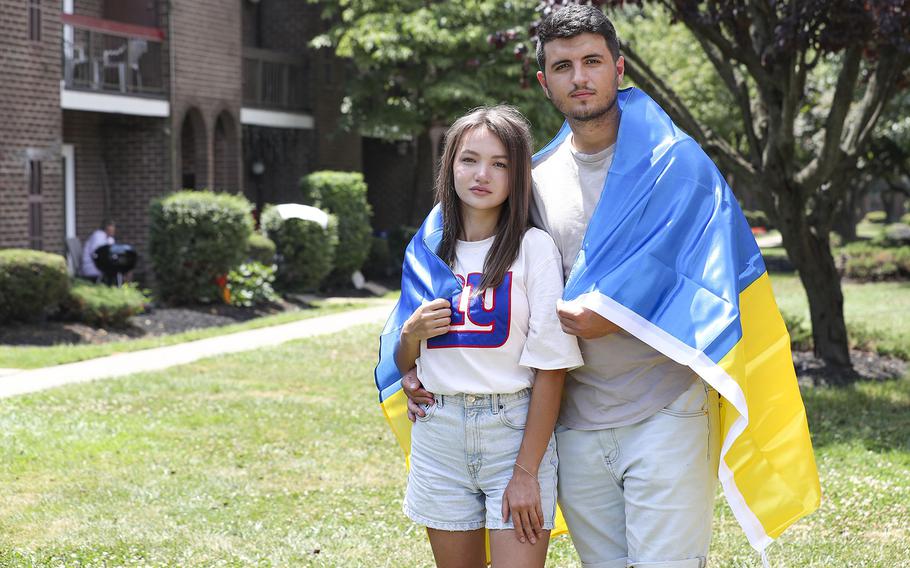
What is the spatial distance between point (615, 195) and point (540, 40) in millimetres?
519

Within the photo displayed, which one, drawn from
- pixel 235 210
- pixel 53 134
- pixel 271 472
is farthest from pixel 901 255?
pixel 271 472

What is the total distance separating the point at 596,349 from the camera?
301cm

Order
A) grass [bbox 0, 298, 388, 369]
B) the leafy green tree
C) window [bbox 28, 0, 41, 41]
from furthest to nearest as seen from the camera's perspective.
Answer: window [bbox 28, 0, 41, 41] < grass [bbox 0, 298, 388, 369] < the leafy green tree

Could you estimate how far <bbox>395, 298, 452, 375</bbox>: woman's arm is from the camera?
9.88 ft

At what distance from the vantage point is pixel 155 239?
16.0 meters

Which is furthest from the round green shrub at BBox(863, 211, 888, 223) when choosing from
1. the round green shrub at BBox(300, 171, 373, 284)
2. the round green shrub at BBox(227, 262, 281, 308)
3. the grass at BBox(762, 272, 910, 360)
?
the round green shrub at BBox(227, 262, 281, 308)

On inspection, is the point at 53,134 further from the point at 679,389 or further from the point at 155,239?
the point at 679,389

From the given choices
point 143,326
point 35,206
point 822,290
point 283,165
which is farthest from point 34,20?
point 822,290

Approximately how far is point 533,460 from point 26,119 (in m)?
13.6

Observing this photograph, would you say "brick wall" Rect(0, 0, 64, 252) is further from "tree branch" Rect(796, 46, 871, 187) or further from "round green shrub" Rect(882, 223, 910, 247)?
"round green shrub" Rect(882, 223, 910, 247)

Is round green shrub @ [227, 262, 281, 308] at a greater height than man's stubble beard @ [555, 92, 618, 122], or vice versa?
man's stubble beard @ [555, 92, 618, 122]

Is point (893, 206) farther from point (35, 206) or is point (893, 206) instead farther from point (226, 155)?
point (35, 206)

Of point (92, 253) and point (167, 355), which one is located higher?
point (92, 253)

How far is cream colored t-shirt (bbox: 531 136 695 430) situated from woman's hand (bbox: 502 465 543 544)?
22 centimetres
